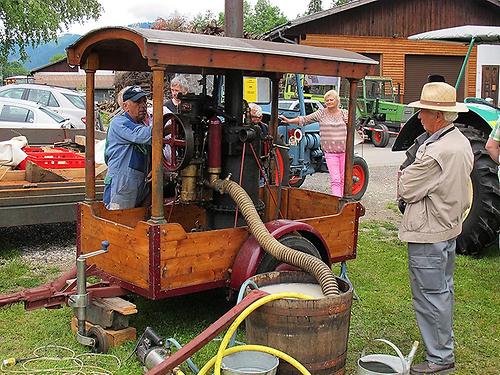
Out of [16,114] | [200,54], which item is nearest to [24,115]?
[16,114]

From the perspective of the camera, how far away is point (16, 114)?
12.0 metres

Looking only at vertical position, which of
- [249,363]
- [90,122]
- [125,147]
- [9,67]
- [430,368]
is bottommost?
[430,368]

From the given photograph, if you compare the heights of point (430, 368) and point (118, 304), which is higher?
point (118, 304)

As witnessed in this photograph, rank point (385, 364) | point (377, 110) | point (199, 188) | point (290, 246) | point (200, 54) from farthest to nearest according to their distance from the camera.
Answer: point (377, 110) → point (199, 188) → point (290, 246) → point (200, 54) → point (385, 364)

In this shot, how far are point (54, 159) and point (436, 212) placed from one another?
15.0 ft

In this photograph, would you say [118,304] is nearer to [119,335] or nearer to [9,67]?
[119,335]

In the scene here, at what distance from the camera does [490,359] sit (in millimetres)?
4492

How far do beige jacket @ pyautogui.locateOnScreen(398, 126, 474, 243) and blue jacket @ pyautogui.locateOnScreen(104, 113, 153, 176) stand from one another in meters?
1.98

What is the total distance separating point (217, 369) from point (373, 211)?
6555 millimetres

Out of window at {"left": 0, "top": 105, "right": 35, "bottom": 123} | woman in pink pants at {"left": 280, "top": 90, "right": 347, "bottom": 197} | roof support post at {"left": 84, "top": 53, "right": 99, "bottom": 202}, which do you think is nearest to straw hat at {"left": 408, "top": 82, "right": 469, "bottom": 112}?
roof support post at {"left": 84, "top": 53, "right": 99, "bottom": 202}

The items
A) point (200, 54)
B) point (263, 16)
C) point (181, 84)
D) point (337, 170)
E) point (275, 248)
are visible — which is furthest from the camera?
point (263, 16)

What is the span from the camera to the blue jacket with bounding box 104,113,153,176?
5035 mm

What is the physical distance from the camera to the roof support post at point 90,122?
194 inches

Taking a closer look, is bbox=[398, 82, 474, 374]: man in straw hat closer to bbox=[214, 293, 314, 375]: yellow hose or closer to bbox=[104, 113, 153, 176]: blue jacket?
bbox=[214, 293, 314, 375]: yellow hose
